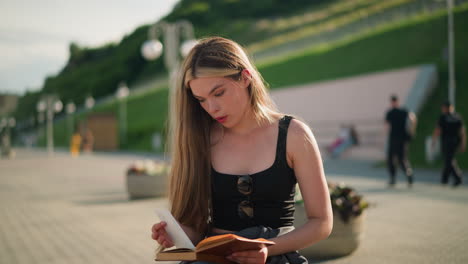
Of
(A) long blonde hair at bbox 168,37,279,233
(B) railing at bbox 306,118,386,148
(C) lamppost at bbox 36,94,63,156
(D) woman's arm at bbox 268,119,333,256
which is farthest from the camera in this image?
(C) lamppost at bbox 36,94,63,156

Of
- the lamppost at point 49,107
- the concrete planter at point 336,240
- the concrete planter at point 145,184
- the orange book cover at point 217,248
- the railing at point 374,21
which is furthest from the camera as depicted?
the lamppost at point 49,107

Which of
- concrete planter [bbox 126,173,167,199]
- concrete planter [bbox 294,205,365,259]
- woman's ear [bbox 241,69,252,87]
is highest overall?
woman's ear [bbox 241,69,252,87]

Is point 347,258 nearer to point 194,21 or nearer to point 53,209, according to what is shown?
point 53,209

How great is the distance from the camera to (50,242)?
6.71 meters

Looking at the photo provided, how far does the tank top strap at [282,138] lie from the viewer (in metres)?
2.47

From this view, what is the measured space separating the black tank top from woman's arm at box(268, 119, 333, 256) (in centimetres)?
7

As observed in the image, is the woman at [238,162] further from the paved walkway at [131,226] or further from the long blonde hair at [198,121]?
the paved walkway at [131,226]

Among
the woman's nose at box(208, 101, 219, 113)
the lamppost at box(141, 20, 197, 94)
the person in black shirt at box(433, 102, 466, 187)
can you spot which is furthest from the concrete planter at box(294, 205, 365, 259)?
the lamppost at box(141, 20, 197, 94)

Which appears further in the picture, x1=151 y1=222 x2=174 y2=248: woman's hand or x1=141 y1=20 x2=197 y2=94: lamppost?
x1=141 y1=20 x2=197 y2=94: lamppost

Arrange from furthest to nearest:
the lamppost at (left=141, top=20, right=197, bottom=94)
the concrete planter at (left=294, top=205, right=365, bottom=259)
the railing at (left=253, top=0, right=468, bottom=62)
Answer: the railing at (left=253, top=0, right=468, bottom=62) < the lamppost at (left=141, top=20, right=197, bottom=94) < the concrete planter at (left=294, top=205, right=365, bottom=259)

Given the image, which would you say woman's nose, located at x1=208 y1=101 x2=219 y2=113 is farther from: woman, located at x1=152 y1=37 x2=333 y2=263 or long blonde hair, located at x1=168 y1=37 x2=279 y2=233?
long blonde hair, located at x1=168 y1=37 x2=279 y2=233

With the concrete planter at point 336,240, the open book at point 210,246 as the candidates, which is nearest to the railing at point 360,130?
the concrete planter at point 336,240

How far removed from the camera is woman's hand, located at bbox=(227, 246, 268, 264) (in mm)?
2152

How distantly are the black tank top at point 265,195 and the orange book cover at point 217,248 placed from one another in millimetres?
Result: 258
